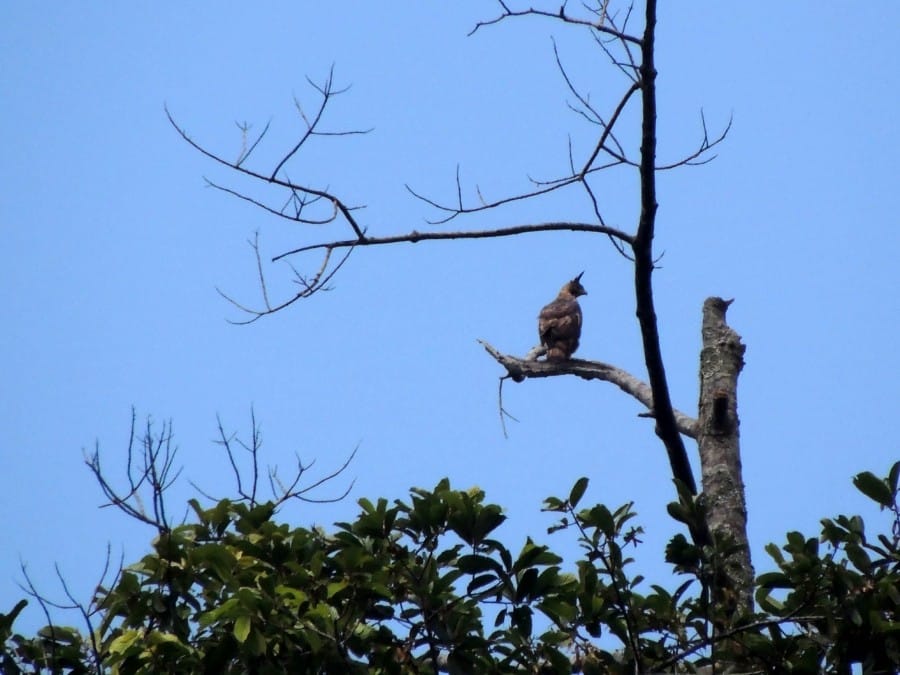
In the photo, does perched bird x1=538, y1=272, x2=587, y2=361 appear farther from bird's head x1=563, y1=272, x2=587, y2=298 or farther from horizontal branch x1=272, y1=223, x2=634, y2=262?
horizontal branch x1=272, y1=223, x2=634, y2=262

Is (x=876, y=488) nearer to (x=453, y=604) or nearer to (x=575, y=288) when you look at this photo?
(x=453, y=604)

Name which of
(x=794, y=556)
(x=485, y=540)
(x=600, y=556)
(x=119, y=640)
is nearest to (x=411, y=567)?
(x=485, y=540)

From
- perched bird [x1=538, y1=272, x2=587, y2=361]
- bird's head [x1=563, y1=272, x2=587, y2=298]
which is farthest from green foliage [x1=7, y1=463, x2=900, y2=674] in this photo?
bird's head [x1=563, y1=272, x2=587, y2=298]

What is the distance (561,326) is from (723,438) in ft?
18.9

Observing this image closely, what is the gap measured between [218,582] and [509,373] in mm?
3868

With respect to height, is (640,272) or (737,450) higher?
(640,272)

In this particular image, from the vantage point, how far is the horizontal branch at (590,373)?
20.0 ft

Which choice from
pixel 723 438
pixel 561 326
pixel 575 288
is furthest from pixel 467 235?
pixel 575 288

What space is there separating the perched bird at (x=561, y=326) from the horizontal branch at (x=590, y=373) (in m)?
2.25

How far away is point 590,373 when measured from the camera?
7.43 meters

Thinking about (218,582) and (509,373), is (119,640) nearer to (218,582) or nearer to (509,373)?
(218,582)

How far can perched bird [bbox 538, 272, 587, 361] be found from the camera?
36.8 feet

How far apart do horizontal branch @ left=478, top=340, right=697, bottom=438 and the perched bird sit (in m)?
2.25

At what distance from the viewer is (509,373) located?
8.18m
